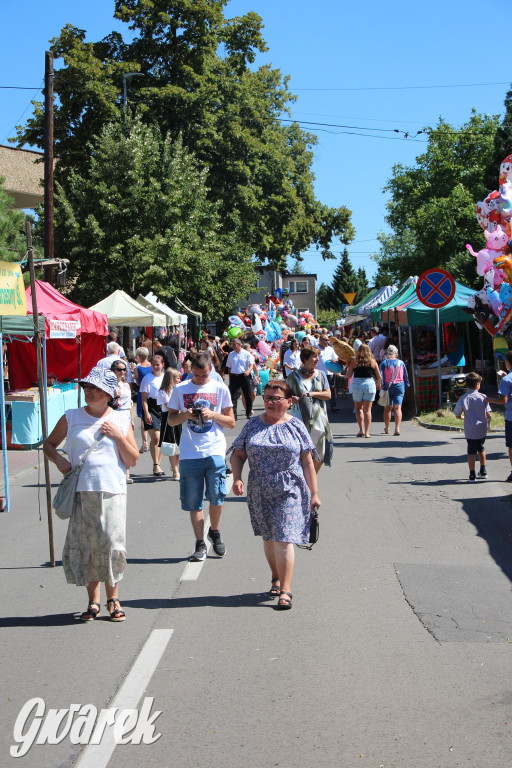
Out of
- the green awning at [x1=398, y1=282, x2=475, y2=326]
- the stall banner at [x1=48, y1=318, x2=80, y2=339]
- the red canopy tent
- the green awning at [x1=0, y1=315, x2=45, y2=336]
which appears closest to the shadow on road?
the green awning at [x1=0, y1=315, x2=45, y2=336]

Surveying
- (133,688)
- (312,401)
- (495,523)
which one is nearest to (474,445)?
(495,523)

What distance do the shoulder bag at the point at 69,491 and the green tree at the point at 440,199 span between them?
Result: 1793 inches

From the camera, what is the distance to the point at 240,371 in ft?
61.9

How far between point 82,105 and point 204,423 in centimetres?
3125

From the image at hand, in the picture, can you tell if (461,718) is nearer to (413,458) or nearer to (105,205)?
(413,458)

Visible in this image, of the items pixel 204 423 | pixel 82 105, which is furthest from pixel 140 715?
pixel 82 105

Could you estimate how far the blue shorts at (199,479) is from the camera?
7.82m

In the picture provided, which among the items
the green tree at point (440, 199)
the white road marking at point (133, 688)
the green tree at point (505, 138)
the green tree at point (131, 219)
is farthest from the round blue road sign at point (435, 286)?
the green tree at point (440, 199)

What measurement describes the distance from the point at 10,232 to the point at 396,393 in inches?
559

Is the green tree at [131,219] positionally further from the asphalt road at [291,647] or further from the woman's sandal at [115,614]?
the woman's sandal at [115,614]

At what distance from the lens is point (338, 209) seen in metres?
53.4

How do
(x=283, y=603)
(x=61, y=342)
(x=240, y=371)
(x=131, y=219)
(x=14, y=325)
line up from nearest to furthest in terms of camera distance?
(x=283, y=603) < (x=14, y=325) < (x=240, y=371) < (x=61, y=342) < (x=131, y=219)

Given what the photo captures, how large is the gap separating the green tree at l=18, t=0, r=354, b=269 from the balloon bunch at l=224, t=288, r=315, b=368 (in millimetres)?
3962

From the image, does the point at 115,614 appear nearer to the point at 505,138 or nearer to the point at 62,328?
the point at 62,328
